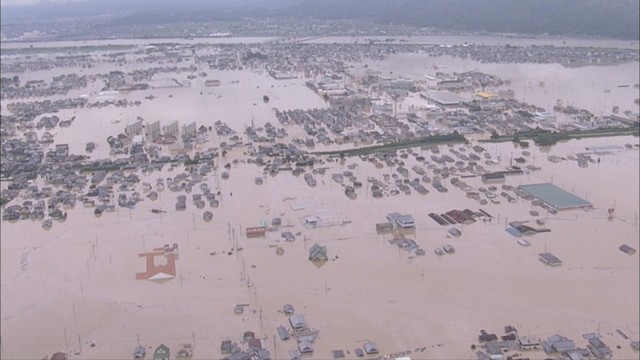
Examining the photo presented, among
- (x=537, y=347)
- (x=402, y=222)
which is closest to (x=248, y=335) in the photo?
(x=537, y=347)

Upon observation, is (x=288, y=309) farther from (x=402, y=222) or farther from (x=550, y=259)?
(x=550, y=259)

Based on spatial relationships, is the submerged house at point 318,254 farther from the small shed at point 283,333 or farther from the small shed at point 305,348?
the small shed at point 305,348

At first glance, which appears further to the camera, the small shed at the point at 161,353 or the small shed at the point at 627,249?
the small shed at the point at 627,249

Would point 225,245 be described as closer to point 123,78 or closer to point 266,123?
point 266,123

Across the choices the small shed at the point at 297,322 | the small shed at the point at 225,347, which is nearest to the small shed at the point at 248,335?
the small shed at the point at 225,347

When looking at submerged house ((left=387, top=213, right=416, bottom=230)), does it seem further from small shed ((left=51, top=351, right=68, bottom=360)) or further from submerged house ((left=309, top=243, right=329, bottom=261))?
small shed ((left=51, top=351, right=68, bottom=360))

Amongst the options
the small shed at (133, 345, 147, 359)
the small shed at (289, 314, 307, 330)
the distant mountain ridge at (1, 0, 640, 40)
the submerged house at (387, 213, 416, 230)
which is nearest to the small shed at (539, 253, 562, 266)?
the submerged house at (387, 213, 416, 230)

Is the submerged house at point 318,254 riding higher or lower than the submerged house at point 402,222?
lower

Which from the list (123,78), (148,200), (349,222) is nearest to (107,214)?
(148,200)
